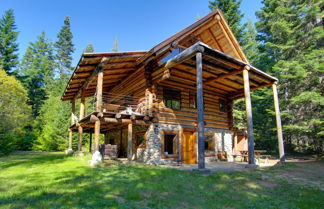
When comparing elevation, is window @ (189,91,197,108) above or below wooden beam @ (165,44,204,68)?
below

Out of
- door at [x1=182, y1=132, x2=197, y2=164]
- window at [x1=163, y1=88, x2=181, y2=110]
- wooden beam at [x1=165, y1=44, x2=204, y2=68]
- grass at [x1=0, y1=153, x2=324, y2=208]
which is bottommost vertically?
grass at [x1=0, y1=153, x2=324, y2=208]

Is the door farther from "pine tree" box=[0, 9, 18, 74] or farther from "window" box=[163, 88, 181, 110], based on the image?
"pine tree" box=[0, 9, 18, 74]

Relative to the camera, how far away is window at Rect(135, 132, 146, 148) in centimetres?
1219

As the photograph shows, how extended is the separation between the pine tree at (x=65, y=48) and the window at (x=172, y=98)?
38.1 metres

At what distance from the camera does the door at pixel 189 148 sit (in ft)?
41.6

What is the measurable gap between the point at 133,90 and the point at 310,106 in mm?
16313

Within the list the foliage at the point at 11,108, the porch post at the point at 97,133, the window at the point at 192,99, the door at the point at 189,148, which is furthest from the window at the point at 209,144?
the foliage at the point at 11,108

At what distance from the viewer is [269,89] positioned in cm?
2083

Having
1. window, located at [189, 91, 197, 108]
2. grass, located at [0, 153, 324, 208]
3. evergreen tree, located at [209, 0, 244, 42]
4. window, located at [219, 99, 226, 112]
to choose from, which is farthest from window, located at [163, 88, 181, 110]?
evergreen tree, located at [209, 0, 244, 42]

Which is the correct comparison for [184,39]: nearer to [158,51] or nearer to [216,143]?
[158,51]

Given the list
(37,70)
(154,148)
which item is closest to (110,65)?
(154,148)

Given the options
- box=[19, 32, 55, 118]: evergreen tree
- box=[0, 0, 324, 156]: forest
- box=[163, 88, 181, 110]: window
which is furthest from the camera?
box=[19, 32, 55, 118]: evergreen tree

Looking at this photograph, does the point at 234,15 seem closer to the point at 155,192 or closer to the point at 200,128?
the point at 200,128

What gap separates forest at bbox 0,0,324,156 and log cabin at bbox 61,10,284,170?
22.0 ft
